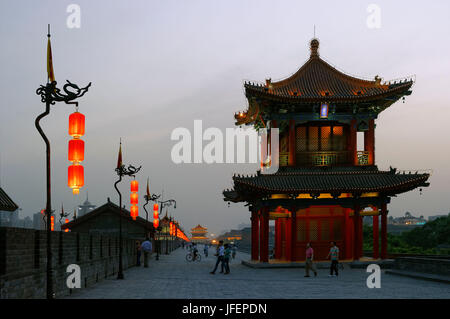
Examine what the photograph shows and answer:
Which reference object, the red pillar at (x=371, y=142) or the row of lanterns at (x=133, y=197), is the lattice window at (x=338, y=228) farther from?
the row of lanterns at (x=133, y=197)

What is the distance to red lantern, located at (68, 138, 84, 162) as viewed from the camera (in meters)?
15.3

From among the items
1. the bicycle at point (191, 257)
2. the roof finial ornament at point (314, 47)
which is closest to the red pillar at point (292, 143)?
the roof finial ornament at point (314, 47)

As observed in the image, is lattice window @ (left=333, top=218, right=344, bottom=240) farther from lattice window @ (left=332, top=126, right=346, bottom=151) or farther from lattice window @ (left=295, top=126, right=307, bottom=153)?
lattice window @ (left=295, top=126, right=307, bottom=153)

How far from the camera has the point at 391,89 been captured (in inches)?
1190

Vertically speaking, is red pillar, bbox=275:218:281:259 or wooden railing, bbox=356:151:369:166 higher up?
wooden railing, bbox=356:151:369:166

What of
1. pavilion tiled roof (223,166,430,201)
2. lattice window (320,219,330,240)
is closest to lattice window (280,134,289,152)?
pavilion tiled roof (223,166,430,201)

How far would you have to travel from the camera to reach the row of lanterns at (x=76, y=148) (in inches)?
604

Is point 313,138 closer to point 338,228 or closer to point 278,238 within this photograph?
point 338,228

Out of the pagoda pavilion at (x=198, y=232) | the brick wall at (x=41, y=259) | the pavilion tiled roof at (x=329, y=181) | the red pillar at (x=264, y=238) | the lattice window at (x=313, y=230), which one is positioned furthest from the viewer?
the pagoda pavilion at (x=198, y=232)

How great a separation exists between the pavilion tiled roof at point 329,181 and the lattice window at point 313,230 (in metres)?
3.09

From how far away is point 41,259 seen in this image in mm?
13078

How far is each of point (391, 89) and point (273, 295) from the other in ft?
61.7
